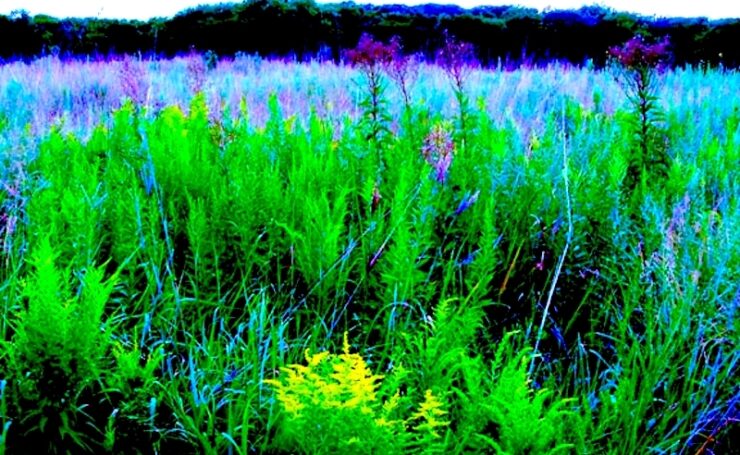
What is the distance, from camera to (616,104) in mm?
5953

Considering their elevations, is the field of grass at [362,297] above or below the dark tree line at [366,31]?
below

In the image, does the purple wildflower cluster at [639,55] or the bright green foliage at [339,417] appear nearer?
the bright green foliage at [339,417]

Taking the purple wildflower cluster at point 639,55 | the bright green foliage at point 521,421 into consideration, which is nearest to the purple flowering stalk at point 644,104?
the purple wildflower cluster at point 639,55

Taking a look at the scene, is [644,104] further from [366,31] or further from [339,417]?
[366,31]

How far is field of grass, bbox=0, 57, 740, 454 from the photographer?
164 centimetres

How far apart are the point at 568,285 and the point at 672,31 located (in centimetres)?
1417

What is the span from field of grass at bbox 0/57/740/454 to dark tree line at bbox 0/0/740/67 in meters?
11.4

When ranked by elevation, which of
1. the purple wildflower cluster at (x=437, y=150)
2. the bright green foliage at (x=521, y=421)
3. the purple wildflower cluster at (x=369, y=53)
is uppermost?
the purple wildflower cluster at (x=369, y=53)

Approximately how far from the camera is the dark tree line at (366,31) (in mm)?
14375

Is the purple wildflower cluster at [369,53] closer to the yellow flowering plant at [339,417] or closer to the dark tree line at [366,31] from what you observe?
the yellow flowering plant at [339,417]

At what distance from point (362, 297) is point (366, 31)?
12980mm

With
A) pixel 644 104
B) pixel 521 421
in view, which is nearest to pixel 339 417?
pixel 521 421

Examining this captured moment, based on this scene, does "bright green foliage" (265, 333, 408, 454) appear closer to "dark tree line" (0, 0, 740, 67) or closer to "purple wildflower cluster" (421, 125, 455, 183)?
"purple wildflower cluster" (421, 125, 455, 183)

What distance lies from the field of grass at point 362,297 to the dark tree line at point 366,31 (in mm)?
11424
